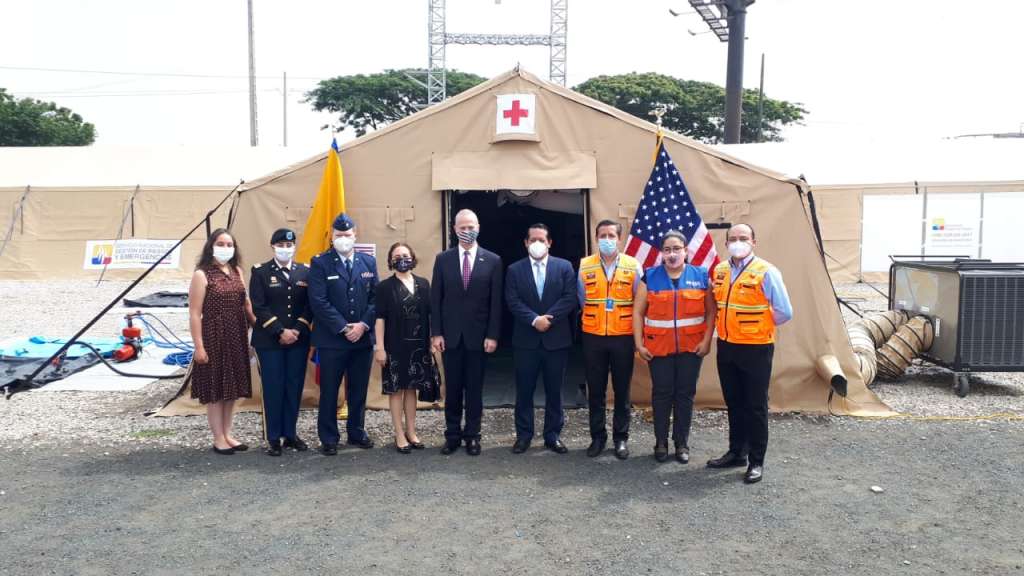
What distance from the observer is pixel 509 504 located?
4.28 metres

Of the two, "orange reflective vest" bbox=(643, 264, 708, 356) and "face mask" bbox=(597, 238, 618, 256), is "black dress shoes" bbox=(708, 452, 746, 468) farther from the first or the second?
"face mask" bbox=(597, 238, 618, 256)

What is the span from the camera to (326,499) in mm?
4363

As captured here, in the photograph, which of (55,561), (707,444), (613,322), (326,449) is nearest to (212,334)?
(326,449)

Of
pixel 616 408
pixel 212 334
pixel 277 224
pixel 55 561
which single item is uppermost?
pixel 277 224

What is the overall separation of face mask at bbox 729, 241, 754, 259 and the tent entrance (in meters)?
1.23

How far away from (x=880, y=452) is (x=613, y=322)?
1998 millimetres

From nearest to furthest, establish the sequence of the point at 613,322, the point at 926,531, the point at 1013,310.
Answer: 1. the point at 926,531
2. the point at 613,322
3. the point at 1013,310

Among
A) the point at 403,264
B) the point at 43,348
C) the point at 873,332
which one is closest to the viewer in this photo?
the point at 403,264

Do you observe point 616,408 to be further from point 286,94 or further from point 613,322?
point 286,94

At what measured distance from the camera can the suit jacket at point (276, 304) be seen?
5.08 m

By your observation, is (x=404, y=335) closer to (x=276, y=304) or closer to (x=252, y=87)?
(x=276, y=304)

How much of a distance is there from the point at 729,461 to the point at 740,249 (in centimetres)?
133

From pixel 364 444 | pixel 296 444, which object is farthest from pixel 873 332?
pixel 296 444

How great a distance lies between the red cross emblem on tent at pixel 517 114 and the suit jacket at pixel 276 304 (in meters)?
2.11
